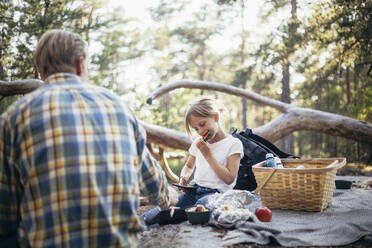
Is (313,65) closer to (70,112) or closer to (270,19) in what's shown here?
A: (270,19)

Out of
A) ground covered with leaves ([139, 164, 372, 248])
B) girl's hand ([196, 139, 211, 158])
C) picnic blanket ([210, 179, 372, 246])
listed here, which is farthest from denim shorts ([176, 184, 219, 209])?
picnic blanket ([210, 179, 372, 246])

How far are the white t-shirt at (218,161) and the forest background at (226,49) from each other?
4.70m

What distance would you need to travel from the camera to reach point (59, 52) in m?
1.51

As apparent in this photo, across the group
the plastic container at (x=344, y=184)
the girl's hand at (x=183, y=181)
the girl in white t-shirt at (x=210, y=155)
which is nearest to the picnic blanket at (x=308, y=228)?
the girl in white t-shirt at (x=210, y=155)

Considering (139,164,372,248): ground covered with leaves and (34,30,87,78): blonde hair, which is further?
(139,164,372,248): ground covered with leaves

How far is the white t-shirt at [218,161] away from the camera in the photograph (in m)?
3.25

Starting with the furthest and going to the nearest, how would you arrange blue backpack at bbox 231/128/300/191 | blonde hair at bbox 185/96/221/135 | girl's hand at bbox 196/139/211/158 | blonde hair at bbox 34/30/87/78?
blue backpack at bbox 231/128/300/191 < girl's hand at bbox 196/139/211/158 < blonde hair at bbox 185/96/221/135 < blonde hair at bbox 34/30/87/78

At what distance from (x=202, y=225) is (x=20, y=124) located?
1.74 meters

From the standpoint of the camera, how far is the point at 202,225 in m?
2.69

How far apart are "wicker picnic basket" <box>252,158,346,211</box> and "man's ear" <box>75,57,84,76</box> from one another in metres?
1.94

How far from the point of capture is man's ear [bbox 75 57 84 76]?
1.55 m

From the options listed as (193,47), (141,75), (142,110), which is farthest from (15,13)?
(193,47)

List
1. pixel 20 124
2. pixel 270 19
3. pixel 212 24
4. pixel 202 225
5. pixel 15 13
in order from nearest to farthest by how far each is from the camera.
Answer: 1. pixel 20 124
2. pixel 202 225
3. pixel 15 13
4. pixel 270 19
5. pixel 212 24

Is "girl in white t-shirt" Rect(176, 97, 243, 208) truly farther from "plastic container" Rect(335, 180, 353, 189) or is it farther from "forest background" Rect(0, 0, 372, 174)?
"forest background" Rect(0, 0, 372, 174)
